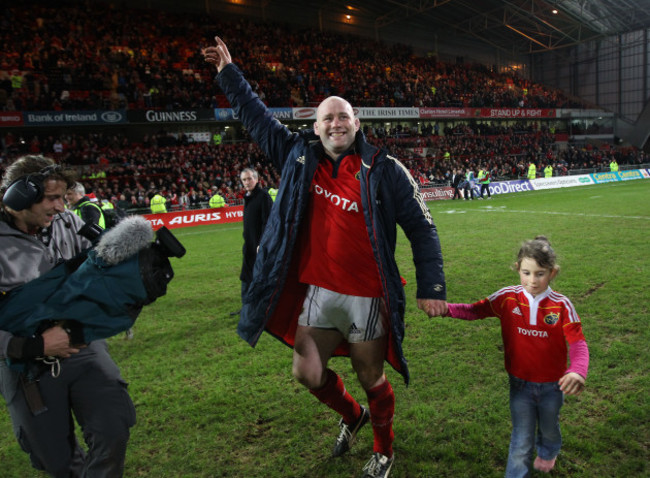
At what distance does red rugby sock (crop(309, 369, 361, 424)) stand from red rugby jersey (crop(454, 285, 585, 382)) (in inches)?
45.4

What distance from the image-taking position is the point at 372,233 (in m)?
2.60

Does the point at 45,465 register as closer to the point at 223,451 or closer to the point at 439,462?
the point at 223,451

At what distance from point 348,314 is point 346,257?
0.36 meters

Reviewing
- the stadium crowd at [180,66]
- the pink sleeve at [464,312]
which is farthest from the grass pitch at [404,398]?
the stadium crowd at [180,66]

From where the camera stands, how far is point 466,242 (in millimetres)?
10656

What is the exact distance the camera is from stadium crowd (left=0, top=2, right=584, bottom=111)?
22.6m

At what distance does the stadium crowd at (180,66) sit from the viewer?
22562mm

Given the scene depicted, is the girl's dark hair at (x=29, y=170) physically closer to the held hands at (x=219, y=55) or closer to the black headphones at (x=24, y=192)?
the black headphones at (x=24, y=192)

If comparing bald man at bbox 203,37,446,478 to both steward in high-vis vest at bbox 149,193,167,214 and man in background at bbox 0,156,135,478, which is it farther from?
steward in high-vis vest at bbox 149,193,167,214

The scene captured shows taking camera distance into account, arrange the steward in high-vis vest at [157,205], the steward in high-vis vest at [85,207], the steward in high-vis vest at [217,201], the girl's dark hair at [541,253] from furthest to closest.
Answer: the steward in high-vis vest at [217,201]
the steward in high-vis vest at [157,205]
the steward in high-vis vest at [85,207]
the girl's dark hair at [541,253]

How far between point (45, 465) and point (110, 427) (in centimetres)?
37

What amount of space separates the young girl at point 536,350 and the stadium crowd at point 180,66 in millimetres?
24744

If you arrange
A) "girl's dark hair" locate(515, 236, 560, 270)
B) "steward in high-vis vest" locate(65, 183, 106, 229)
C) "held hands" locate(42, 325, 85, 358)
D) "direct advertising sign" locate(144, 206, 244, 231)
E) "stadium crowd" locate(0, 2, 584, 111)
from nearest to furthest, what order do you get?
"held hands" locate(42, 325, 85, 358), "girl's dark hair" locate(515, 236, 560, 270), "steward in high-vis vest" locate(65, 183, 106, 229), "direct advertising sign" locate(144, 206, 244, 231), "stadium crowd" locate(0, 2, 584, 111)

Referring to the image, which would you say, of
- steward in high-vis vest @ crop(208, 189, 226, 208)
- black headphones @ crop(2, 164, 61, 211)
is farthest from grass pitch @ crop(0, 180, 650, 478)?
steward in high-vis vest @ crop(208, 189, 226, 208)
